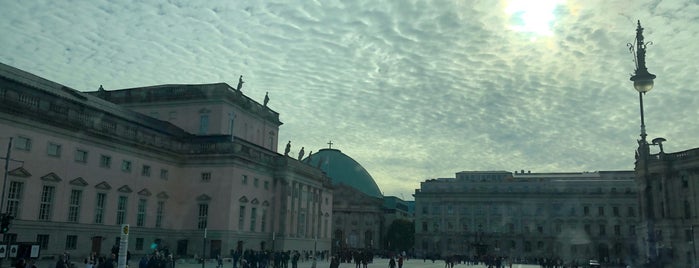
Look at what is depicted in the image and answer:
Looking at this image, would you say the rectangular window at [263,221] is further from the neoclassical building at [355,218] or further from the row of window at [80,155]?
the neoclassical building at [355,218]

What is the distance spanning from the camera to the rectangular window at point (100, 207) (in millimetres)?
47900

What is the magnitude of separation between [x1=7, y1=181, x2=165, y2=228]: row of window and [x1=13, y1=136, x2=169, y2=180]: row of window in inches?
89.5

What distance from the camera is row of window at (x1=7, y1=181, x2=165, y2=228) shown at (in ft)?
131

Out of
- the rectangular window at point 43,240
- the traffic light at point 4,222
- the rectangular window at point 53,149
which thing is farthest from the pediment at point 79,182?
the traffic light at point 4,222

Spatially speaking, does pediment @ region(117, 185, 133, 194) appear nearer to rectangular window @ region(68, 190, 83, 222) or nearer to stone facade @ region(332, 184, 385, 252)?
rectangular window @ region(68, 190, 83, 222)

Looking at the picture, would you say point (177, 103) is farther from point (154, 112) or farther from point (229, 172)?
point (229, 172)

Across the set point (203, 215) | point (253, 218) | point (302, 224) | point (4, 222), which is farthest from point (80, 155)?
point (302, 224)

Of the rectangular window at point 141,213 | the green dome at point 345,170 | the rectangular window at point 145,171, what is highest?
the green dome at point 345,170

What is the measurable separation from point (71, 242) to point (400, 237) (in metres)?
101

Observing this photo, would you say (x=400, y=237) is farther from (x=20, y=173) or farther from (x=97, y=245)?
(x=20, y=173)

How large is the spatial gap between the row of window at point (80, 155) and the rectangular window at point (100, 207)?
2.43 meters

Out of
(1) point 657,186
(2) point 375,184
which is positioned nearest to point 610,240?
(1) point 657,186

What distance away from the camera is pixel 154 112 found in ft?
216

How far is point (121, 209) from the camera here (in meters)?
50.7
